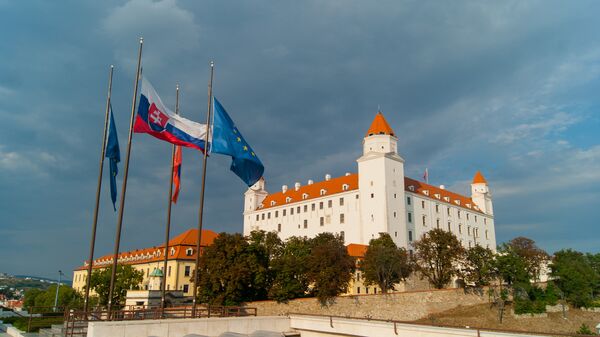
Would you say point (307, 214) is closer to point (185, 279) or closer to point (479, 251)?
point (185, 279)

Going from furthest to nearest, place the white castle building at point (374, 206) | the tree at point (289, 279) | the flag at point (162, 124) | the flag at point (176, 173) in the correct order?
the white castle building at point (374, 206)
the tree at point (289, 279)
the flag at point (176, 173)
the flag at point (162, 124)

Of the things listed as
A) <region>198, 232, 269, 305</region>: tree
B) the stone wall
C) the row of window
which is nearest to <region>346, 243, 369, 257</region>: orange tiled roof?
the row of window

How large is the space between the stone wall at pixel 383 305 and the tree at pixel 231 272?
1.73m

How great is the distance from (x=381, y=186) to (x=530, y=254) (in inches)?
965

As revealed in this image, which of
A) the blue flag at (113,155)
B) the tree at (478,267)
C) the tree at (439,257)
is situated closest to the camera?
the blue flag at (113,155)

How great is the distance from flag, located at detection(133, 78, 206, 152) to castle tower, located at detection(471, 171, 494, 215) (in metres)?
91.5

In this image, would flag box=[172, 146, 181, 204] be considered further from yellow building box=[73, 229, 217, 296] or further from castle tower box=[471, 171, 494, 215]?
castle tower box=[471, 171, 494, 215]

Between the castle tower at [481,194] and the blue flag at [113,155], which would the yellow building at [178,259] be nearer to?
the blue flag at [113,155]

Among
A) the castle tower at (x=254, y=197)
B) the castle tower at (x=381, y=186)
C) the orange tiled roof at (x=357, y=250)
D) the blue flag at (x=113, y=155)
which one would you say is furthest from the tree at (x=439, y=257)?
the castle tower at (x=254, y=197)

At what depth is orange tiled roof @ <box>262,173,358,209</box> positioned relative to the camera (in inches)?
3231

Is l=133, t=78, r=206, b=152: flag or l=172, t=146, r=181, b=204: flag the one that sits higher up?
l=133, t=78, r=206, b=152: flag

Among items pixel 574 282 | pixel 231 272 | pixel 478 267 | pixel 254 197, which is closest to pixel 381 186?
pixel 478 267

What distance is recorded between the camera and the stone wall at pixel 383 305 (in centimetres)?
4091

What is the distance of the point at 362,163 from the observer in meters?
76.4
